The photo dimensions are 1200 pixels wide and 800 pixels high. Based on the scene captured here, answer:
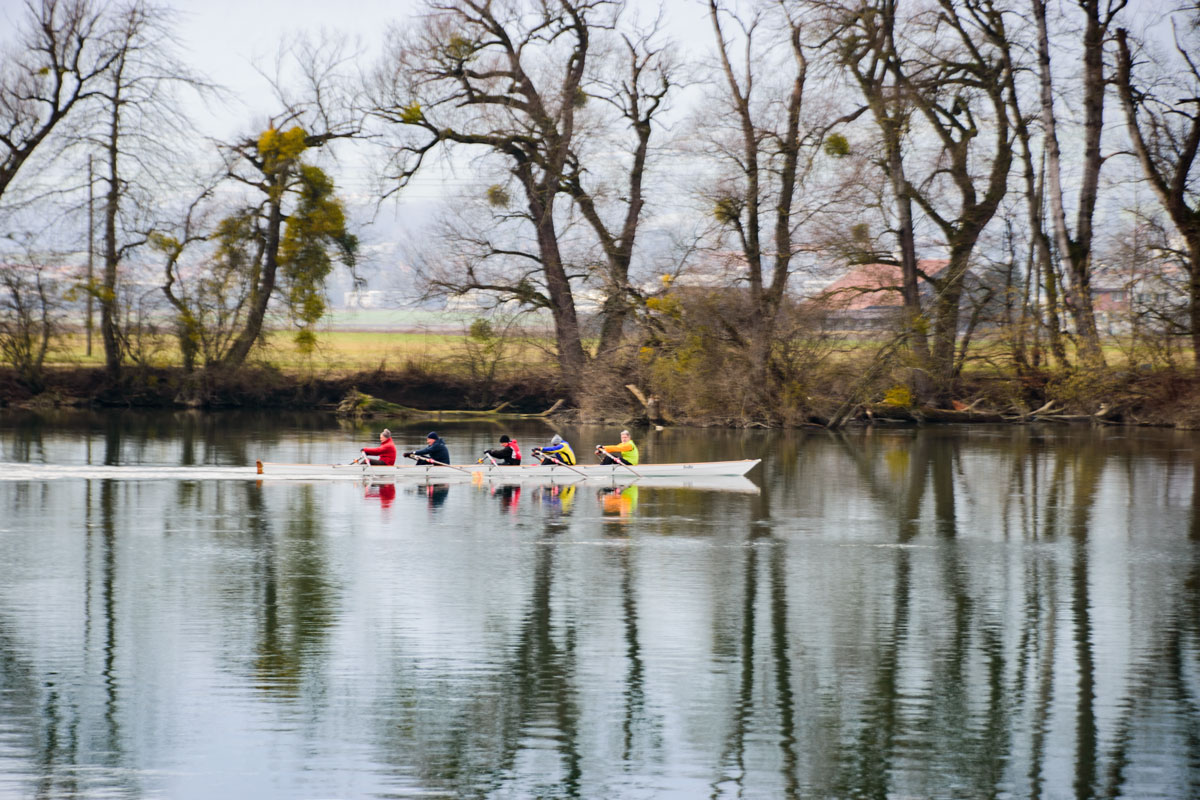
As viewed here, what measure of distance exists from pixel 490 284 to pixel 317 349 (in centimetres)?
885

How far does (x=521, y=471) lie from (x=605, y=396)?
755 inches

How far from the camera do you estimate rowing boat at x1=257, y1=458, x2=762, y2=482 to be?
2358cm

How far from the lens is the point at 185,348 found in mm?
49750

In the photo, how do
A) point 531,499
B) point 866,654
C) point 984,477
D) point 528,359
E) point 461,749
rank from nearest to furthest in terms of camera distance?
point 461,749
point 866,654
point 531,499
point 984,477
point 528,359

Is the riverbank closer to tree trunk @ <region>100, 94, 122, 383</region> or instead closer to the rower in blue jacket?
tree trunk @ <region>100, 94, 122, 383</region>

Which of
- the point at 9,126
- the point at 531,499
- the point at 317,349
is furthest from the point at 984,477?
the point at 9,126

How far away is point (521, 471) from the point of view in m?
24.2

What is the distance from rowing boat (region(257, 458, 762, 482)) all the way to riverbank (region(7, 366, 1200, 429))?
15.5 meters

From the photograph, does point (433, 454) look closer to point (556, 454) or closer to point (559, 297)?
point (556, 454)

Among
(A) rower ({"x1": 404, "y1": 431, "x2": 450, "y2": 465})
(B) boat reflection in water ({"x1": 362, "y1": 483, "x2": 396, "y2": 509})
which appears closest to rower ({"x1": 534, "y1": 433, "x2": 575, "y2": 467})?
(A) rower ({"x1": 404, "y1": 431, "x2": 450, "y2": 465})

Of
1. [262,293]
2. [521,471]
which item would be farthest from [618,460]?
[262,293]

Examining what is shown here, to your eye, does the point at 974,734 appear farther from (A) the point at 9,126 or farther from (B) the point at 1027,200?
(A) the point at 9,126

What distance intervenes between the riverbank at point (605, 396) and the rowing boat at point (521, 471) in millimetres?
15531

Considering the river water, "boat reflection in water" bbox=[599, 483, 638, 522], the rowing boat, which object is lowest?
the river water
